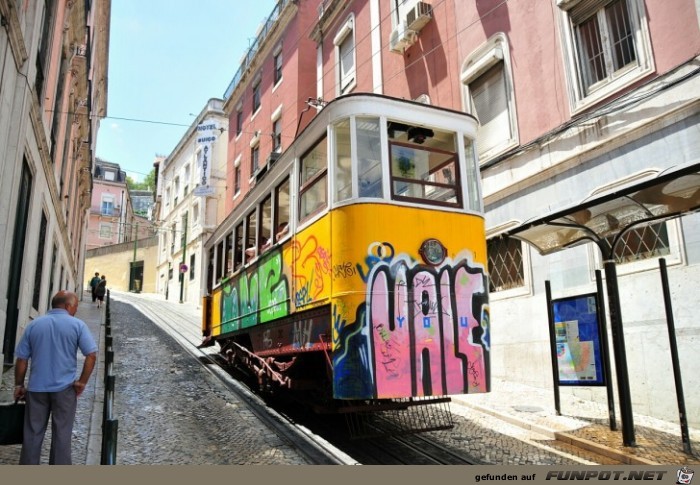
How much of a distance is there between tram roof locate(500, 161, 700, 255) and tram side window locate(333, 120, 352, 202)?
104 inches

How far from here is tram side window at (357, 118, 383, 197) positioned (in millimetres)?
5566

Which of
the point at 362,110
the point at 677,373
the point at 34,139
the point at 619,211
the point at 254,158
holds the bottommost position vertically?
the point at 677,373

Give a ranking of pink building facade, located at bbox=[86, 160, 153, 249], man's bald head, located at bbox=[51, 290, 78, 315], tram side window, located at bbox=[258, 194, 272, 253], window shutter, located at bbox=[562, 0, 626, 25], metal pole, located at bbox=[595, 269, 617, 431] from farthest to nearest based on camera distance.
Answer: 1. pink building facade, located at bbox=[86, 160, 153, 249]
2. window shutter, located at bbox=[562, 0, 626, 25]
3. tram side window, located at bbox=[258, 194, 272, 253]
4. metal pole, located at bbox=[595, 269, 617, 431]
5. man's bald head, located at bbox=[51, 290, 78, 315]

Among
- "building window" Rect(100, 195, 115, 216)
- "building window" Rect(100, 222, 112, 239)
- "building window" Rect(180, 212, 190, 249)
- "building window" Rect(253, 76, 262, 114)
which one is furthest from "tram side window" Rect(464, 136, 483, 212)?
"building window" Rect(100, 195, 115, 216)

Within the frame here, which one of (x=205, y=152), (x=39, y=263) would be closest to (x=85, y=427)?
(x=39, y=263)

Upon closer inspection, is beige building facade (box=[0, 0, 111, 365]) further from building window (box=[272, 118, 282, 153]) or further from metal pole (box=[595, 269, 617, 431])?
metal pole (box=[595, 269, 617, 431])

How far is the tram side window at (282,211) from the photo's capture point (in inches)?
269

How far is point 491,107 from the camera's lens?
11.0 m

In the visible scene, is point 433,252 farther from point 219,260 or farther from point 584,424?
point 219,260

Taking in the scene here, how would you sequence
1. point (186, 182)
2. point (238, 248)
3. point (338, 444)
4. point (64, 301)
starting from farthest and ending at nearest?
point (186, 182)
point (238, 248)
point (338, 444)
point (64, 301)

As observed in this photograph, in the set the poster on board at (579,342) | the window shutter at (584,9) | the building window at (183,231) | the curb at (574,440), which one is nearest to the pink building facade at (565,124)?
the window shutter at (584,9)

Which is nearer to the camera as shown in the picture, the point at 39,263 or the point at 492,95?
the point at 492,95

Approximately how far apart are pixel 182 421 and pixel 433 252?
375 cm

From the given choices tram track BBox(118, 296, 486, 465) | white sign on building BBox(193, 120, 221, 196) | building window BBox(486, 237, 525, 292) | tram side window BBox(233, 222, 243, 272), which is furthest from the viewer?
white sign on building BBox(193, 120, 221, 196)
